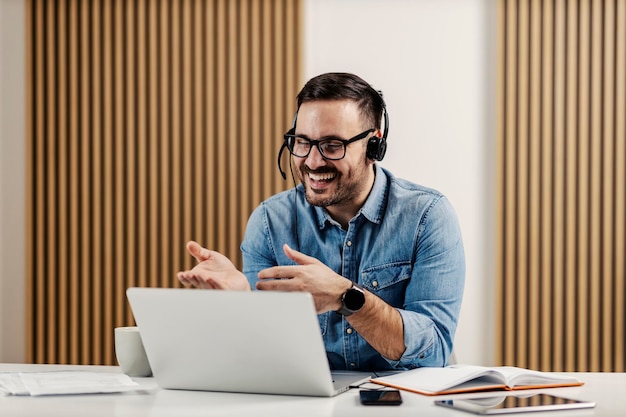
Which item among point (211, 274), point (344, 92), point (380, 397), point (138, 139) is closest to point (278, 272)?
point (211, 274)

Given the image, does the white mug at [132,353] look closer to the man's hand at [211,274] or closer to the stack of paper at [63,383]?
the stack of paper at [63,383]

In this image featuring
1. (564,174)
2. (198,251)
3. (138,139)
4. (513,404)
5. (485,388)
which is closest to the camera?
(513,404)

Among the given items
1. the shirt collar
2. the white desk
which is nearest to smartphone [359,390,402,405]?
the white desk

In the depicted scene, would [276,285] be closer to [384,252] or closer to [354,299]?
[354,299]

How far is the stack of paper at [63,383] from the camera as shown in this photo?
4.82ft

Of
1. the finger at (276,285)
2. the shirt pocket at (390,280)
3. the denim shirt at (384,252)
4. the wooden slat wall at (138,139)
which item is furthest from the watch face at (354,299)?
the wooden slat wall at (138,139)

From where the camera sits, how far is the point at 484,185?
4.00m

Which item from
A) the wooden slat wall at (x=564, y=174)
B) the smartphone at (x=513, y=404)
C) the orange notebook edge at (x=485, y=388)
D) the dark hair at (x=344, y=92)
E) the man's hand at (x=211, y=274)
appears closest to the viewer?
the smartphone at (x=513, y=404)

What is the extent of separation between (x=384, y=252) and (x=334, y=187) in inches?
8.3

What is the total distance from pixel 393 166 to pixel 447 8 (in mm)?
816

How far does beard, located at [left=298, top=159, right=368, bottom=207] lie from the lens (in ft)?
6.86

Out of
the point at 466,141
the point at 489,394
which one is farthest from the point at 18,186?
the point at 489,394

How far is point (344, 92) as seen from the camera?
2.10 meters

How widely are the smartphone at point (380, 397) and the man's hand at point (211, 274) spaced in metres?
0.36
